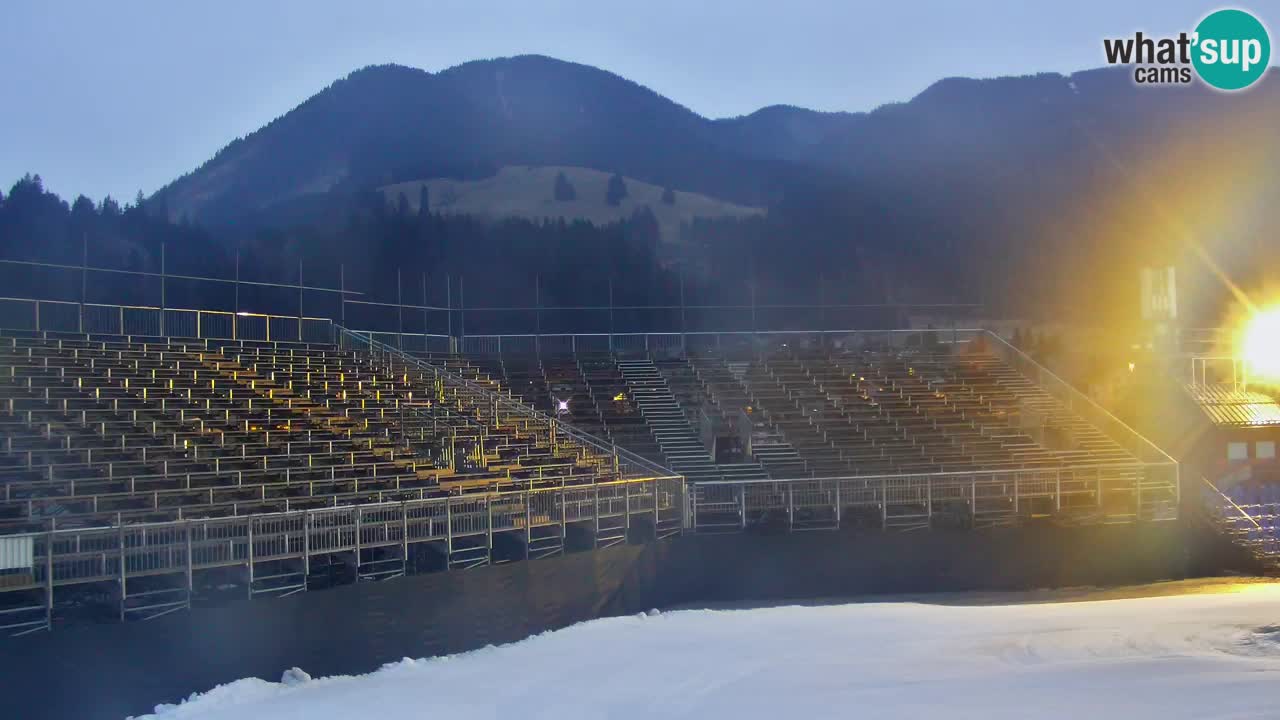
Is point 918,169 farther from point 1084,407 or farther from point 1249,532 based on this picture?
point 1249,532

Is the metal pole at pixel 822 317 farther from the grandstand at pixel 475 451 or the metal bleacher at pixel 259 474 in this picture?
the metal bleacher at pixel 259 474

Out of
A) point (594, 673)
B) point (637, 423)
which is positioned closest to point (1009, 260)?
point (637, 423)

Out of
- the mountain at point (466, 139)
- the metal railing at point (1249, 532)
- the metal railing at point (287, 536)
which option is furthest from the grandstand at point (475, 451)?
the mountain at point (466, 139)

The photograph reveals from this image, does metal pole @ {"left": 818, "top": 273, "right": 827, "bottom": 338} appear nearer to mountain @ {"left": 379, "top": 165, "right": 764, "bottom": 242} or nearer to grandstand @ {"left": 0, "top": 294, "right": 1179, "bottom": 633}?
grandstand @ {"left": 0, "top": 294, "right": 1179, "bottom": 633}

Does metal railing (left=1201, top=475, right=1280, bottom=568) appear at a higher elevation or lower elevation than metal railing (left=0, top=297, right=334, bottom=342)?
lower

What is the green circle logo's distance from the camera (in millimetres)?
33938

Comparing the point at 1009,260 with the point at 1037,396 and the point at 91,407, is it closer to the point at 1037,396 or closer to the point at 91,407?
the point at 1037,396

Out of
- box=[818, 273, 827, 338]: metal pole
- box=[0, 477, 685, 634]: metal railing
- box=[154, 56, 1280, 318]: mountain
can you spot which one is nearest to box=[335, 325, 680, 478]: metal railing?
box=[0, 477, 685, 634]: metal railing

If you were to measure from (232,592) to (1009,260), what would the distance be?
1664 inches

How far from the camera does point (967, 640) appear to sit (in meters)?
17.0

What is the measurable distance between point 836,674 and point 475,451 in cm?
1317

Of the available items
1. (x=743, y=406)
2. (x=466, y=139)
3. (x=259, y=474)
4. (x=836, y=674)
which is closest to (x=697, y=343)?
(x=743, y=406)

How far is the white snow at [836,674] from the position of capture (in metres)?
13.0

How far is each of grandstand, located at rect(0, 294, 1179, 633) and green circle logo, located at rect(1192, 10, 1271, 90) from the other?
34.4ft
